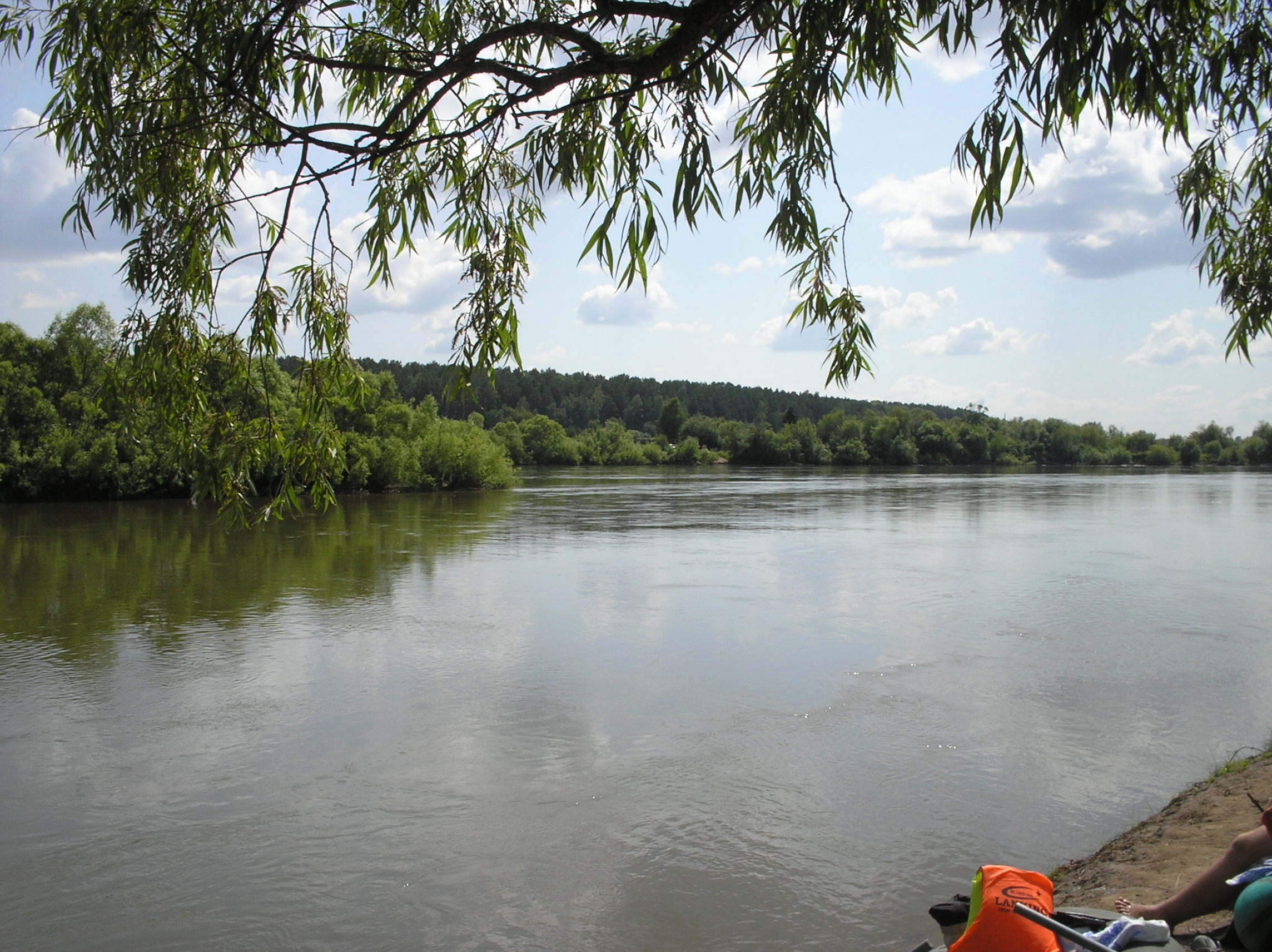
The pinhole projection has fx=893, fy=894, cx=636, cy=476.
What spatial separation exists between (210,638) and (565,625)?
462 centimetres

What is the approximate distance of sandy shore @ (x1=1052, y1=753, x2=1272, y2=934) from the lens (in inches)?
172

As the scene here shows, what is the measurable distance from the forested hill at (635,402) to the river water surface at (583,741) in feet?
305

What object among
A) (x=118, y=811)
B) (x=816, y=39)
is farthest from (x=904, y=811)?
(x=118, y=811)

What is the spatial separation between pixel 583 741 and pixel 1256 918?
5.59 meters

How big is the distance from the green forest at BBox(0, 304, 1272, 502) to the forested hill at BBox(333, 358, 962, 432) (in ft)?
1.08

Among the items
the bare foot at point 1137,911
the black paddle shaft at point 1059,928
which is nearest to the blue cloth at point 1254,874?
the bare foot at point 1137,911

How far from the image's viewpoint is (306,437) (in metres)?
4.45

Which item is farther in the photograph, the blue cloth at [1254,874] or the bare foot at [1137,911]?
the bare foot at [1137,911]

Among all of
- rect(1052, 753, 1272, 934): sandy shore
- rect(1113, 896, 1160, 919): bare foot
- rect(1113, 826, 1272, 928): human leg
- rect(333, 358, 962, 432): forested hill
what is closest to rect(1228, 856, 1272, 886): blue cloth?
rect(1113, 826, 1272, 928): human leg

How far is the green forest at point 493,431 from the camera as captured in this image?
11805 millimetres

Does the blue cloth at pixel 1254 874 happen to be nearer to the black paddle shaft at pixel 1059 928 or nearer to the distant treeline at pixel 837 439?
the black paddle shaft at pixel 1059 928

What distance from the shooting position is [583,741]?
7.71 m

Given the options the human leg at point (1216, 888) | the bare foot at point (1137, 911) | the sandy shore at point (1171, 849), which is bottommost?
the sandy shore at point (1171, 849)

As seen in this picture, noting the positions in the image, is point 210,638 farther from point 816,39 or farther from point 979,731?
point 816,39
